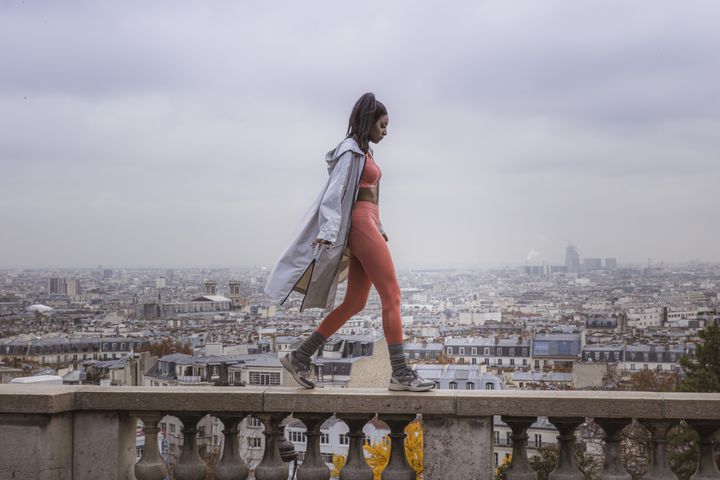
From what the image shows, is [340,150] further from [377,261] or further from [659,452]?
[659,452]

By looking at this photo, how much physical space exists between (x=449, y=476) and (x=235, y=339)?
49.3 metres

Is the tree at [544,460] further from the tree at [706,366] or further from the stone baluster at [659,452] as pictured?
the tree at [706,366]

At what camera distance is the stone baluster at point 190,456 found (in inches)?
199

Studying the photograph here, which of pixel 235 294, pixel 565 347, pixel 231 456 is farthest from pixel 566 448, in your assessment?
pixel 235 294

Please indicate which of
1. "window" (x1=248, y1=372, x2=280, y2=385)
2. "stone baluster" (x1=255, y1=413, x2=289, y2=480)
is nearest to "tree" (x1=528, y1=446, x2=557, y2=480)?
"stone baluster" (x1=255, y1=413, x2=289, y2=480)

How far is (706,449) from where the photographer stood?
4.69 meters

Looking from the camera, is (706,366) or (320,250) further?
(706,366)

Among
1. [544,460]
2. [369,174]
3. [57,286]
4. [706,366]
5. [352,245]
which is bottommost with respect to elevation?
[706,366]

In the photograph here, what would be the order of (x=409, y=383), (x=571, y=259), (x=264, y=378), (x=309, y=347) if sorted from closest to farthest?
(x=409, y=383) < (x=309, y=347) < (x=264, y=378) < (x=571, y=259)

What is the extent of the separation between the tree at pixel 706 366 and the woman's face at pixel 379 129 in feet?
62.0

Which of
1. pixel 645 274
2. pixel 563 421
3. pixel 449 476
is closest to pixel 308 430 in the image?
pixel 449 476

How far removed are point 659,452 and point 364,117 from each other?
2.78m

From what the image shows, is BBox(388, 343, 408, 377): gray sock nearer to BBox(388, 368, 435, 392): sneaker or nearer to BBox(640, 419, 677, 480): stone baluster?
BBox(388, 368, 435, 392): sneaker

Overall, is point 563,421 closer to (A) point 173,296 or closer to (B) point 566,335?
(B) point 566,335
